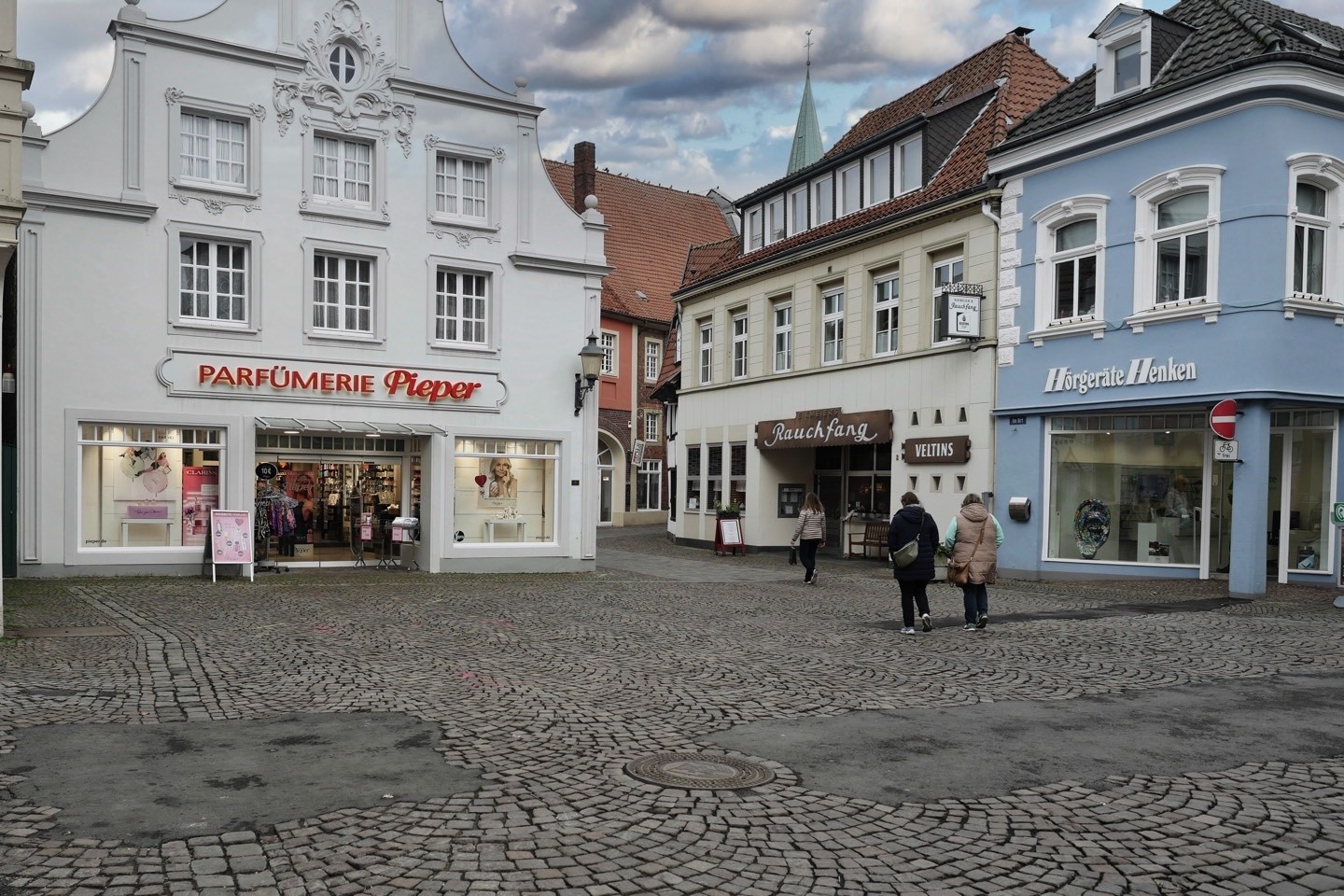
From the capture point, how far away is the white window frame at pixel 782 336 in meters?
29.4

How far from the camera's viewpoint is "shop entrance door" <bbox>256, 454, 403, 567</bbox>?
830 inches

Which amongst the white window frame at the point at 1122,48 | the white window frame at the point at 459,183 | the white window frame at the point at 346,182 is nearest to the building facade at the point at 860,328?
the white window frame at the point at 1122,48

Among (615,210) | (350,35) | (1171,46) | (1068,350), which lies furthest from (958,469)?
(615,210)

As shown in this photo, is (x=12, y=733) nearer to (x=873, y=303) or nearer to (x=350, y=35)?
(x=350, y=35)

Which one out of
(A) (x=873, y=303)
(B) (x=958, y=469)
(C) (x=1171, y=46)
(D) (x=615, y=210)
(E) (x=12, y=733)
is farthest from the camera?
(D) (x=615, y=210)

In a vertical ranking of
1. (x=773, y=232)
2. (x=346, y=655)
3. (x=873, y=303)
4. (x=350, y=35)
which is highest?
(x=350, y=35)

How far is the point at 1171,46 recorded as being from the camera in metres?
19.9

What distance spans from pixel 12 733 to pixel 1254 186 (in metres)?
17.7

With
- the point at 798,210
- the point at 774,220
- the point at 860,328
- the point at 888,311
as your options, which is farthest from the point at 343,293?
the point at 774,220

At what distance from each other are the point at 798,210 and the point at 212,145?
15090 mm

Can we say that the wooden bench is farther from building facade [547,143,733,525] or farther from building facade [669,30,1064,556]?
building facade [547,143,733,525]

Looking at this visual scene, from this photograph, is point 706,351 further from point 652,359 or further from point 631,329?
point 652,359

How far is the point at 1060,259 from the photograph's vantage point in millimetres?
20812

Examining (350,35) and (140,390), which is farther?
(350,35)
